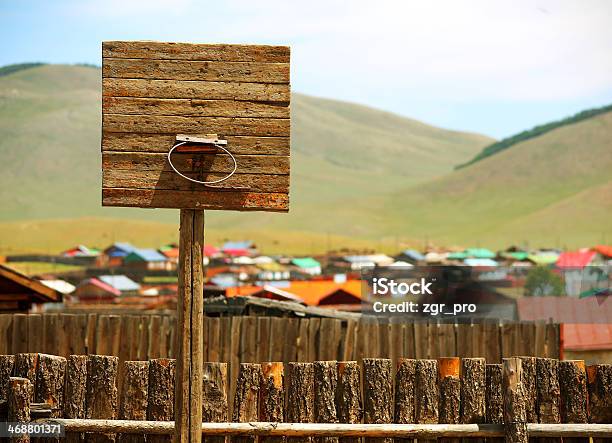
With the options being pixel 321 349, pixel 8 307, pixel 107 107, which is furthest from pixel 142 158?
pixel 8 307

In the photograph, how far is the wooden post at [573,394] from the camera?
22.8 feet

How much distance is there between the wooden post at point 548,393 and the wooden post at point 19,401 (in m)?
Answer: 3.33

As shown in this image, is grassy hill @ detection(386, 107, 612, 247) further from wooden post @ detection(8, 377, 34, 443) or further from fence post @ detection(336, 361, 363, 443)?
wooden post @ detection(8, 377, 34, 443)

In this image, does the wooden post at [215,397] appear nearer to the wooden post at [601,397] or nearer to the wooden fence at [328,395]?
the wooden fence at [328,395]

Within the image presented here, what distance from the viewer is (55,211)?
177 m

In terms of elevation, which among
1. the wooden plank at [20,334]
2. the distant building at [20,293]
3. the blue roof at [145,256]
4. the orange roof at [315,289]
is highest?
the blue roof at [145,256]

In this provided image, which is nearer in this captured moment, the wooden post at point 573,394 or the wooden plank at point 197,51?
the wooden plank at point 197,51

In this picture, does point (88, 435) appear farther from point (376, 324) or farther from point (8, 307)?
point (8, 307)

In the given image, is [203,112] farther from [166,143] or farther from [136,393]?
[136,393]

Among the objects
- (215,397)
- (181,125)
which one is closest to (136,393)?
(215,397)

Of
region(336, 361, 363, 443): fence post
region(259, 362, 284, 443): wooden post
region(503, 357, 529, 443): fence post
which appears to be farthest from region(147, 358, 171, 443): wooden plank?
region(503, 357, 529, 443): fence post

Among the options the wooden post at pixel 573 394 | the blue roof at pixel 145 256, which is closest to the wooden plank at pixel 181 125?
the wooden post at pixel 573 394

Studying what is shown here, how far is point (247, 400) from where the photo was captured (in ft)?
22.6

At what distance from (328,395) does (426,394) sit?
64 centimetres
